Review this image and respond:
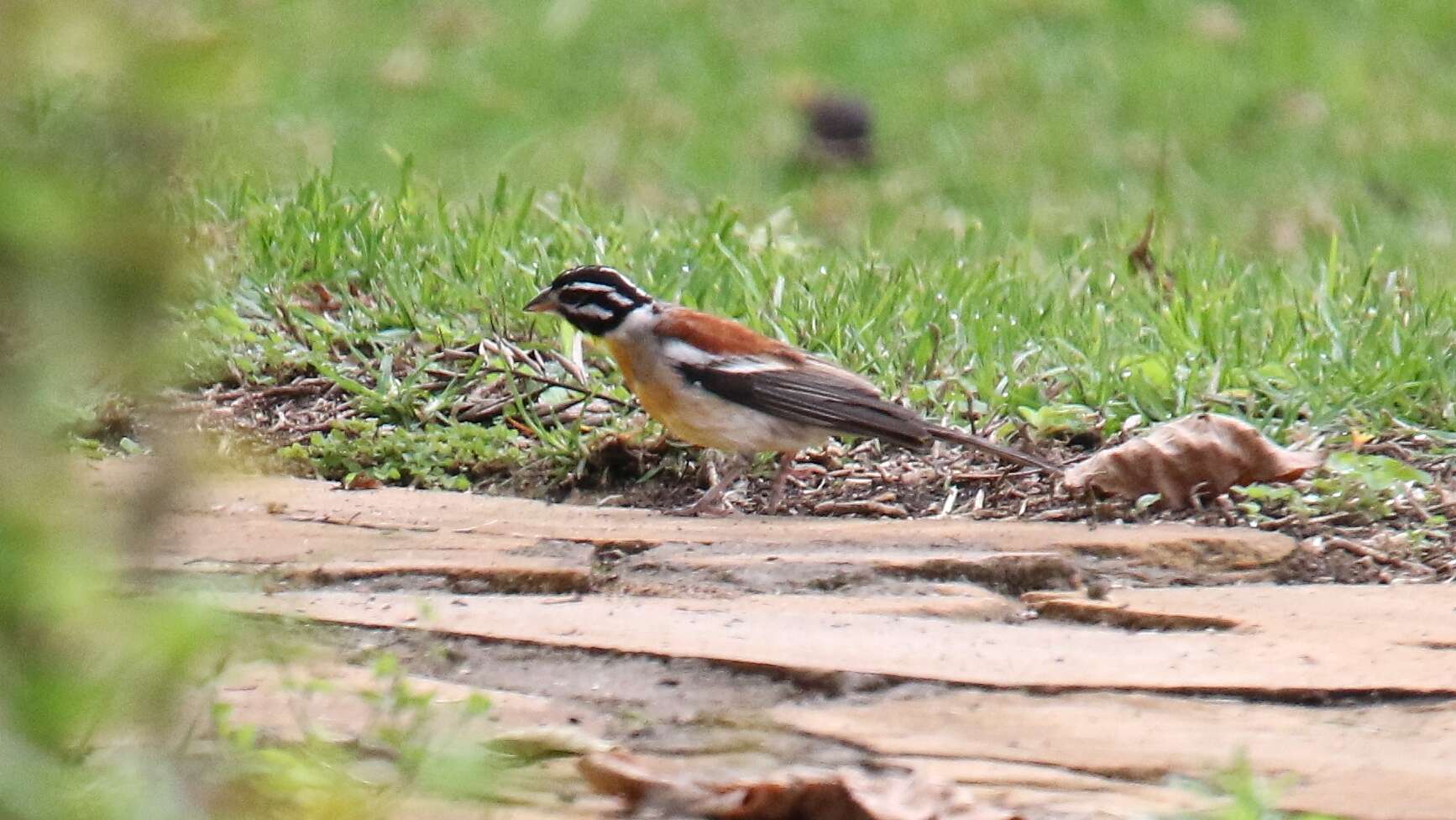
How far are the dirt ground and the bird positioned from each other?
336 millimetres

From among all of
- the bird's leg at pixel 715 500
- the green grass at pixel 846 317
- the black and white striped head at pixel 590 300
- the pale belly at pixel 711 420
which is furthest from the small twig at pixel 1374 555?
the black and white striped head at pixel 590 300

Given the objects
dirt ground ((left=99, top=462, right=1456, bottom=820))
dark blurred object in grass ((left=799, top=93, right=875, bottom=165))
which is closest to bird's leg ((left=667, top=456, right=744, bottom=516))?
dirt ground ((left=99, top=462, right=1456, bottom=820))

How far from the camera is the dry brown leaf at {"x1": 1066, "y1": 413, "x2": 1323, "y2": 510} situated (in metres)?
5.10

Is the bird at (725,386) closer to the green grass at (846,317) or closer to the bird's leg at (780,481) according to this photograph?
the bird's leg at (780,481)

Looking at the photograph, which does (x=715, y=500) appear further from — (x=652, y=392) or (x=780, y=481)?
(x=652, y=392)

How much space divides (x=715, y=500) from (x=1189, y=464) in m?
1.19

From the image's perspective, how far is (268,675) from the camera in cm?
334

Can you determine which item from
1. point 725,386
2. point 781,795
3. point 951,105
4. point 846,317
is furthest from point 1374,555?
point 951,105

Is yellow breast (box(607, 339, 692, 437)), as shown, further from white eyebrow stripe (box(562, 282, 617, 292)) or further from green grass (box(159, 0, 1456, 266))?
green grass (box(159, 0, 1456, 266))

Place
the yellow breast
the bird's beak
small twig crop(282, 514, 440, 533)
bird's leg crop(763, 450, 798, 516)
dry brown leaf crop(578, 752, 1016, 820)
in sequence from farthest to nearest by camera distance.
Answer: the bird's beak → the yellow breast → bird's leg crop(763, 450, 798, 516) → small twig crop(282, 514, 440, 533) → dry brown leaf crop(578, 752, 1016, 820)

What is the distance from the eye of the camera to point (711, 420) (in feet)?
18.5

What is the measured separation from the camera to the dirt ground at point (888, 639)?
3.16 meters

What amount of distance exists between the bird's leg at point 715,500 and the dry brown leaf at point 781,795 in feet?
7.32

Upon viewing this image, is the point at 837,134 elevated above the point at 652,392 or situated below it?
below
